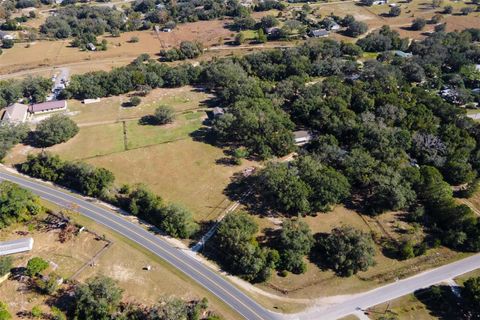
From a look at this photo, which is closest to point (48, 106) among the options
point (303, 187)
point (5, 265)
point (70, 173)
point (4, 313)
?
point (70, 173)

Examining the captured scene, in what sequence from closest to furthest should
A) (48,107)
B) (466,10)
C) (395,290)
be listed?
1. (395,290)
2. (48,107)
3. (466,10)

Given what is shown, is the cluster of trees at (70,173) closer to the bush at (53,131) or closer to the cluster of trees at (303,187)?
the bush at (53,131)

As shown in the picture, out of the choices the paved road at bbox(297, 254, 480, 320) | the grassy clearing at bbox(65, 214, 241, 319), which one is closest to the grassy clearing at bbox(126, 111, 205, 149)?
the grassy clearing at bbox(65, 214, 241, 319)

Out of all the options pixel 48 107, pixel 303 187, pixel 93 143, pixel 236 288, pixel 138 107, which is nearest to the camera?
pixel 236 288

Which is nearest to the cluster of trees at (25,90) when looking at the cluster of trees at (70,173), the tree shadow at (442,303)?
the cluster of trees at (70,173)

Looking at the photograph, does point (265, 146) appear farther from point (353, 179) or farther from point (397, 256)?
point (397, 256)

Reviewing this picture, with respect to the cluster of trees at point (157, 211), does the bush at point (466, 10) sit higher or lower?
higher

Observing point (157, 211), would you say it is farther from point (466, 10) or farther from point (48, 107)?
point (466, 10)
